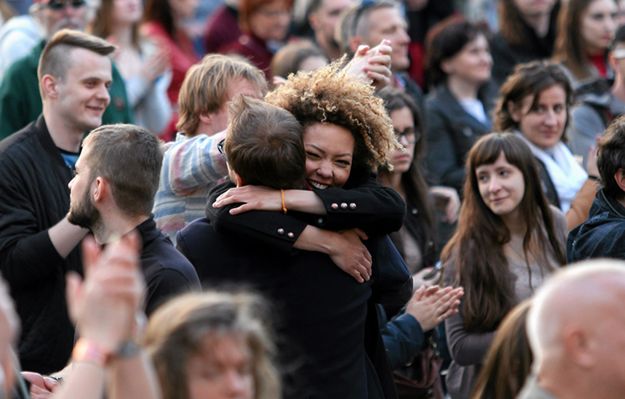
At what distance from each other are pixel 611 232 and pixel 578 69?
179 inches

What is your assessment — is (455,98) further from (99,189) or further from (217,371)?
(217,371)

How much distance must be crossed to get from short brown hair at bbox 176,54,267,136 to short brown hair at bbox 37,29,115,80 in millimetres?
656

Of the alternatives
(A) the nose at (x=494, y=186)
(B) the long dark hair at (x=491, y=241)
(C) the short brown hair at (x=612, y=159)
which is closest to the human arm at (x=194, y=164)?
(B) the long dark hair at (x=491, y=241)

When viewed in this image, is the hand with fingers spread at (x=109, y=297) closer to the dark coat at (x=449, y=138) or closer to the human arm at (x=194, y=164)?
the human arm at (x=194, y=164)

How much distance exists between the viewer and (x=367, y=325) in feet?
17.1

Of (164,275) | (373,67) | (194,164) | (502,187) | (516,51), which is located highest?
(373,67)

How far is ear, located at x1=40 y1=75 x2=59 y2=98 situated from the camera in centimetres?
632

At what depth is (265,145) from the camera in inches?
184

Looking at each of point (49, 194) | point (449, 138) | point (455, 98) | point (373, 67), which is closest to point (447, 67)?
point (455, 98)

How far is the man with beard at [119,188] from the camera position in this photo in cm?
482

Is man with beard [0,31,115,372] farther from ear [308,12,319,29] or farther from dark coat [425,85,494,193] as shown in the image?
ear [308,12,319,29]

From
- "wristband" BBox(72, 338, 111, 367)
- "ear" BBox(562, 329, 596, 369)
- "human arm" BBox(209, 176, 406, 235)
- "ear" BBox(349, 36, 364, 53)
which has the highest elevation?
"wristband" BBox(72, 338, 111, 367)

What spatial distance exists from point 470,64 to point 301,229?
4.52 metres

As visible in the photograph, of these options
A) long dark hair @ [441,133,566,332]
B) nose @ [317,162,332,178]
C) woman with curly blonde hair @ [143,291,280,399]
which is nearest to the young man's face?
nose @ [317,162,332,178]
